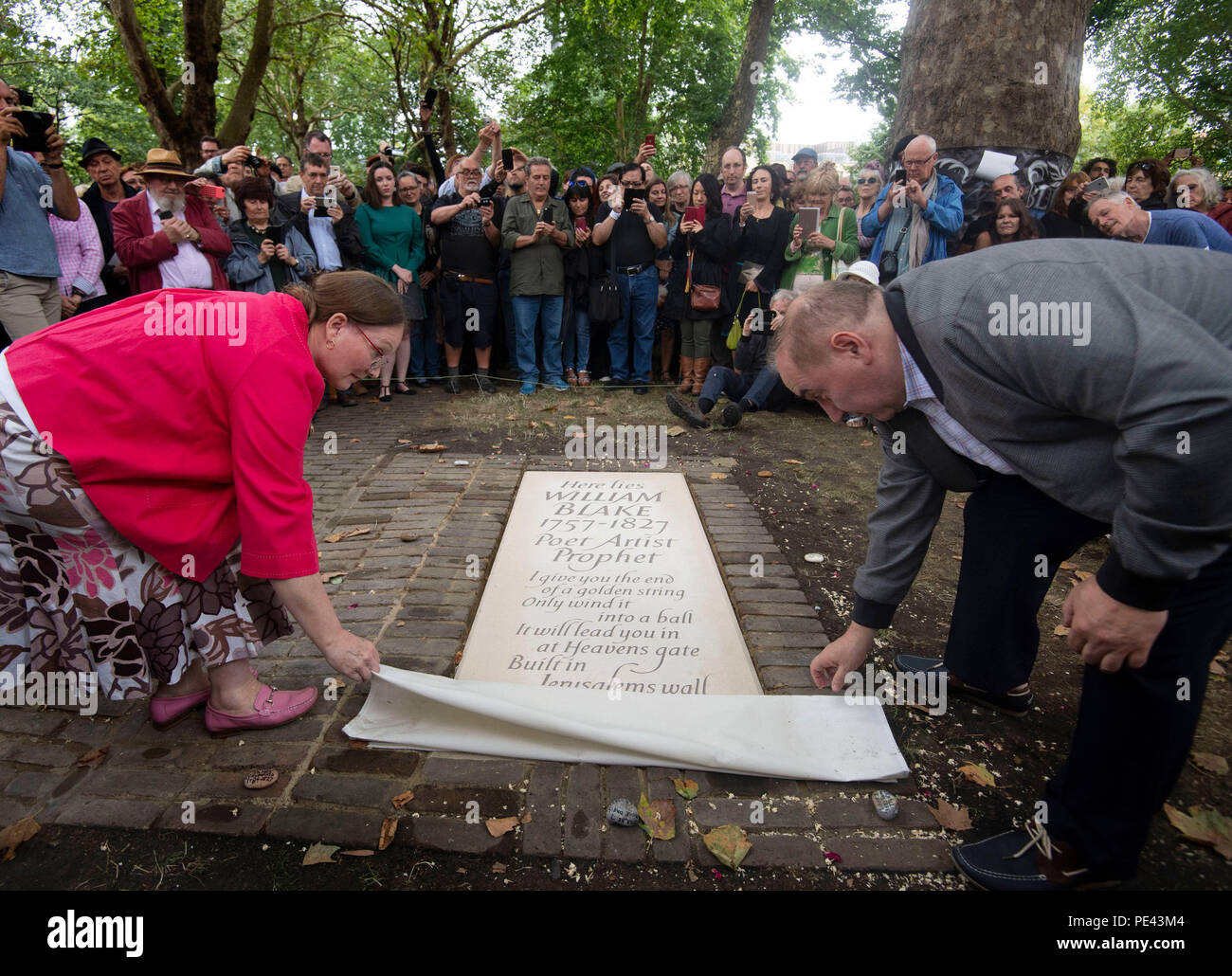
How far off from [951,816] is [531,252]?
21.0 feet

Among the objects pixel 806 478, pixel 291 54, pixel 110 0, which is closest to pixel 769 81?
pixel 291 54

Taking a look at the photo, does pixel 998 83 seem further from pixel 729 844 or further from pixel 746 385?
pixel 729 844

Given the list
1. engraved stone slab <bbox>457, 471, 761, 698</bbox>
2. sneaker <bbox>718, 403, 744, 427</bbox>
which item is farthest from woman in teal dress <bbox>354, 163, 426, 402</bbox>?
engraved stone slab <bbox>457, 471, 761, 698</bbox>

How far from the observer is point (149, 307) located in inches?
85.4

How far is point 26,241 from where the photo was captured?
4.93 m

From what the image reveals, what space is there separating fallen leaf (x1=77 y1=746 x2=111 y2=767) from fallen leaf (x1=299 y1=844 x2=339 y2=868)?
2.94ft

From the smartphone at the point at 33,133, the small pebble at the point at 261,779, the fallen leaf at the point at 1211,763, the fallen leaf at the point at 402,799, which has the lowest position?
the fallen leaf at the point at 1211,763

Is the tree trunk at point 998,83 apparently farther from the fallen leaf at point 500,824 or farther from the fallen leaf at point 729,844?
the fallen leaf at point 500,824

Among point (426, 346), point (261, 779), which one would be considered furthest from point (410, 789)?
point (426, 346)

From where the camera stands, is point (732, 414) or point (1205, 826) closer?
point (1205, 826)

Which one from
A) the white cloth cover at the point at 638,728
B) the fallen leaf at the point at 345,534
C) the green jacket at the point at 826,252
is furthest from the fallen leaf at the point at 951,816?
the green jacket at the point at 826,252

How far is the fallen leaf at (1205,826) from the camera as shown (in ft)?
7.07

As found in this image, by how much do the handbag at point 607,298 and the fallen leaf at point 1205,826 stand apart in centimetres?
620

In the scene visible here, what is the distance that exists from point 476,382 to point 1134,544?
6.91 meters
